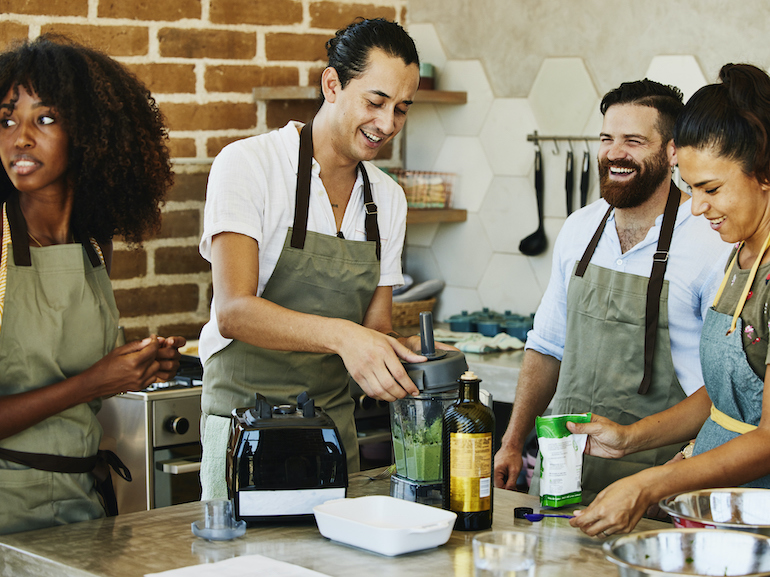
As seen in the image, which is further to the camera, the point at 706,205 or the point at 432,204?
the point at 432,204

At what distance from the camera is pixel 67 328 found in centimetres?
181

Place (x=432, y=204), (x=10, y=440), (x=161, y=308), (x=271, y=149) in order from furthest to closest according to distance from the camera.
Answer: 1. (x=432, y=204)
2. (x=161, y=308)
3. (x=271, y=149)
4. (x=10, y=440)

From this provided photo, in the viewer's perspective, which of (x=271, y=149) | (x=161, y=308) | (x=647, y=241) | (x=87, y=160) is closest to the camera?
(x=87, y=160)

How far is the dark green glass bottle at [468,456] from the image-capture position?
159cm

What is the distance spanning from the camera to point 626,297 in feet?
7.80

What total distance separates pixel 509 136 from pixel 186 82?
1.32 m

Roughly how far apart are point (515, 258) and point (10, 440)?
251 centimetres

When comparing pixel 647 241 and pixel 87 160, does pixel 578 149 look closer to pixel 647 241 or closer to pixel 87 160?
pixel 647 241

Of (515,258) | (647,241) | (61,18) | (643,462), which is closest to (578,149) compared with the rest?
(515,258)

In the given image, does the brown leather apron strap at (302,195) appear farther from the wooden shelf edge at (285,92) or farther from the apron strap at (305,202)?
the wooden shelf edge at (285,92)

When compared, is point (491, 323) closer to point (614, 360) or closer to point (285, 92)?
point (285, 92)

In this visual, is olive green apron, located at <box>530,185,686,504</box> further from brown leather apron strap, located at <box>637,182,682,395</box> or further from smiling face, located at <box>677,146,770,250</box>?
smiling face, located at <box>677,146,770,250</box>

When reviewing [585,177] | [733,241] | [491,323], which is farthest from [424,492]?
[585,177]

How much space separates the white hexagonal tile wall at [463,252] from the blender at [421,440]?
221 cm
